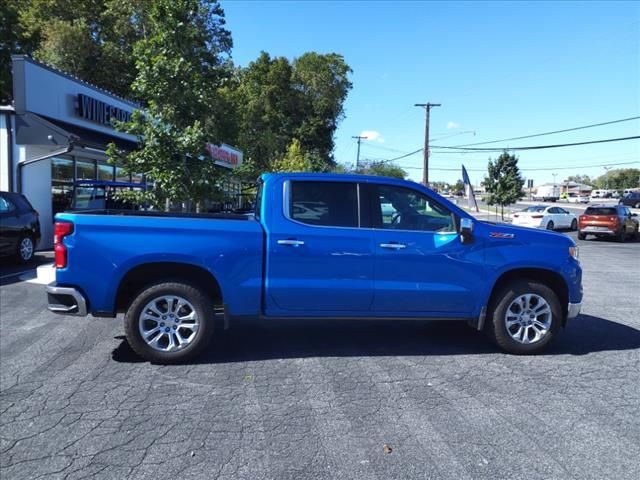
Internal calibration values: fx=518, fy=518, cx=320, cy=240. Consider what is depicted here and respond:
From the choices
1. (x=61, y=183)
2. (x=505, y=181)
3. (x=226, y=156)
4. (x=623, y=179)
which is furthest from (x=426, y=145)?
(x=623, y=179)

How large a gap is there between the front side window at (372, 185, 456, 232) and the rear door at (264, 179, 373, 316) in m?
0.36

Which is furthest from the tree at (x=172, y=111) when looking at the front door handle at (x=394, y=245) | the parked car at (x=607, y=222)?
the parked car at (x=607, y=222)

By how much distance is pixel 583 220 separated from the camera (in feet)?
79.5

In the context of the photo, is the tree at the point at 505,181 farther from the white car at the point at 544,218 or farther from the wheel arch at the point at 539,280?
the wheel arch at the point at 539,280

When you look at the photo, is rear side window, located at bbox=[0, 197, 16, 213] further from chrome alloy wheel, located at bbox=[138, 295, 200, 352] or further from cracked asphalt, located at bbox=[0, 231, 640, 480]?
chrome alloy wheel, located at bbox=[138, 295, 200, 352]

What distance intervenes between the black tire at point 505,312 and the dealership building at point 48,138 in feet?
22.0

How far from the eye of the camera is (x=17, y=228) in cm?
1093

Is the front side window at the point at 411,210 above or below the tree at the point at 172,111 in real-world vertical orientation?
below

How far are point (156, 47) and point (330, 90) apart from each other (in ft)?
143

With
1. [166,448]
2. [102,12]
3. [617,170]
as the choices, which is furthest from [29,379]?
[617,170]

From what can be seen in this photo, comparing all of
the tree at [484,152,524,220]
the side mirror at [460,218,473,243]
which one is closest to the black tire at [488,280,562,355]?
the side mirror at [460,218,473,243]

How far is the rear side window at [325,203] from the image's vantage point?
529 cm

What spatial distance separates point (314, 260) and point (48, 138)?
37.6 ft

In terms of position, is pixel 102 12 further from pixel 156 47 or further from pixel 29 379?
pixel 29 379
